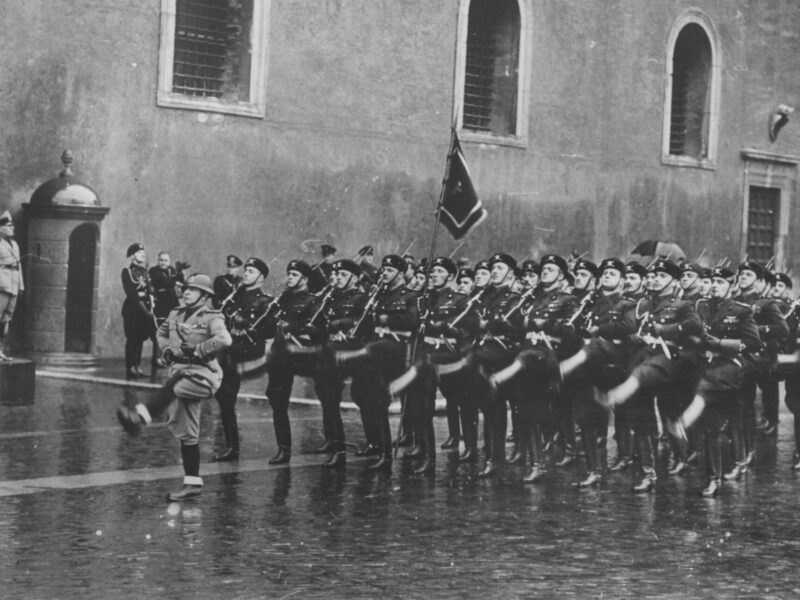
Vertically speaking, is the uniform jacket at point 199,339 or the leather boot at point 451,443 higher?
the uniform jacket at point 199,339

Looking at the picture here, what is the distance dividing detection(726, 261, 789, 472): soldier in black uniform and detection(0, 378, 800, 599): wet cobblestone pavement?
1.17ft

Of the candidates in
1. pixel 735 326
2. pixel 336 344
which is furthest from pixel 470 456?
Answer: pixel 735 326

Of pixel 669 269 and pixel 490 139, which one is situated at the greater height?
pixel 490 139

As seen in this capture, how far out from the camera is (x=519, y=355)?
512 inches

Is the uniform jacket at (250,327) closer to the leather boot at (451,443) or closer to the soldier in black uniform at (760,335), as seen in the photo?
the leather boot at (451,443)

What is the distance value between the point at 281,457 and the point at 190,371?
83.1 inches

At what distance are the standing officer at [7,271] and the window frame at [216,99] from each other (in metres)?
4.73

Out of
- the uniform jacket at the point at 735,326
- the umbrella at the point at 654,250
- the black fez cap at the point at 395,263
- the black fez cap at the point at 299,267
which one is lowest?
the uniform jacket at the point at 735,326

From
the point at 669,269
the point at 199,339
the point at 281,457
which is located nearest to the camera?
the point at 199,339

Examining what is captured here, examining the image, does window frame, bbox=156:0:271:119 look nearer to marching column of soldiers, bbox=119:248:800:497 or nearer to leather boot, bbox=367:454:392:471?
marching column of soldiers, bbox=119:248:800:497

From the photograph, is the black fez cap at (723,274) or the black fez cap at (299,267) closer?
the black fez cap at (723,274)

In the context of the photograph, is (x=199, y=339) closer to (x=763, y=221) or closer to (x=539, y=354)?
(x=539, y=354)

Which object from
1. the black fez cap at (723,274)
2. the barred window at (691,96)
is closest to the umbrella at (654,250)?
the barred window at (691,96)

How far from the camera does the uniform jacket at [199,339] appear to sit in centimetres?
1089
